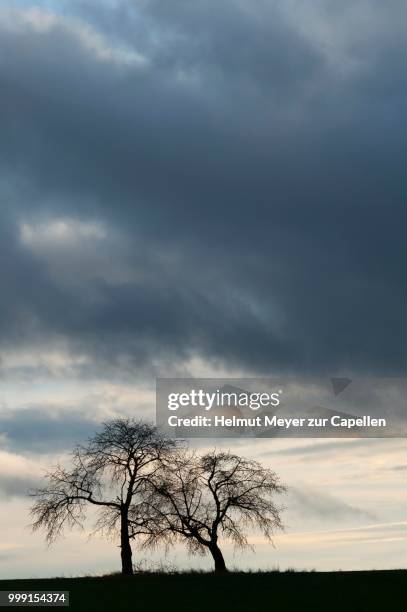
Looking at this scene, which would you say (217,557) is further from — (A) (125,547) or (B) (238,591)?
(B) (238,591)

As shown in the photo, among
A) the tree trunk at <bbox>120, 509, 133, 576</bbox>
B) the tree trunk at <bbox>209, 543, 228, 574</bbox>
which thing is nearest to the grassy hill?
the tree trunk at <bbox>120, 509, 133, 576</bbox>

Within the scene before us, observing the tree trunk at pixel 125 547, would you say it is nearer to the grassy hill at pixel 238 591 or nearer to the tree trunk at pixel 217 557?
the grassy hill at pixel 238 591

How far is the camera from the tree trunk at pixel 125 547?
57.8m

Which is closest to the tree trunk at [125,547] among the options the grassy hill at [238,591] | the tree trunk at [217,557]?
the grassy hill at [238,591]

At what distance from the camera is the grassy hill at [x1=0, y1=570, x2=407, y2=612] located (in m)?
36.9

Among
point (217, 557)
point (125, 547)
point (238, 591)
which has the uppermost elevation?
point (125, 547)

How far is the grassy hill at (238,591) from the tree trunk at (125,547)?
370cm

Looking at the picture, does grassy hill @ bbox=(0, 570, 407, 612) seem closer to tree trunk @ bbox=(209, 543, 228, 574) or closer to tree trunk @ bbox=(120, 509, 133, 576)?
tree trunk @ bbox=(120, 509, 133, 576)

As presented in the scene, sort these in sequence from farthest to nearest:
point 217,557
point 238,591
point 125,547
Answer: point 217,557
point 125,547
point 238,591

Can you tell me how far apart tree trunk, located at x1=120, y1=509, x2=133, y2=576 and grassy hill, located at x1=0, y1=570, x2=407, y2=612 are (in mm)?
3698

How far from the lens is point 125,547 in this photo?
192ft

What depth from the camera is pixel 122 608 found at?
3741 centimetres

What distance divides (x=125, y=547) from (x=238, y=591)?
1787cm

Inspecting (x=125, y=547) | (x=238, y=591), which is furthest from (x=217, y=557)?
(x=238, y=591)
